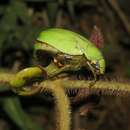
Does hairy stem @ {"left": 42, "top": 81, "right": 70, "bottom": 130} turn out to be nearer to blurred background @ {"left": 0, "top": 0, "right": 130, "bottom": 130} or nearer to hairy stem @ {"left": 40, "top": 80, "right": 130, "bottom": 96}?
hairy stem @ {"left": 40, "top": 80, "right": 130, "bottom": 96}

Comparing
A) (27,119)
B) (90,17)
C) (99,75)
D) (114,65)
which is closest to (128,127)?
(114,65)

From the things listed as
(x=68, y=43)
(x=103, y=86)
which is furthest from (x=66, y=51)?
(x=103, y=86)

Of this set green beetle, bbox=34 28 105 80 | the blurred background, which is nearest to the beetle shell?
green beetle, bbox=34 28 105 80

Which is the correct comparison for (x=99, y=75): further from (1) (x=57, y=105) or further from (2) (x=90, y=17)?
(2) (x=90, y=17)

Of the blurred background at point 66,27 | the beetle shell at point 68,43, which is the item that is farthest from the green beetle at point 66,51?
the blurred background at point 66,27

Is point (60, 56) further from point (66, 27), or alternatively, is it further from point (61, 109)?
point (66, 27)

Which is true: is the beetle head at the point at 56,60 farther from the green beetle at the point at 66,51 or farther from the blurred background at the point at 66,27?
the blurred background at the point at 66,27
